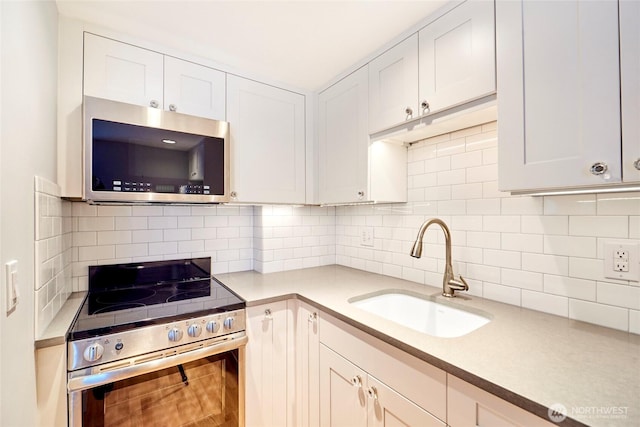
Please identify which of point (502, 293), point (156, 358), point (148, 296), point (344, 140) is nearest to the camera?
point (156, 358)

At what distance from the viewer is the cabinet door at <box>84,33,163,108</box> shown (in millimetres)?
1333

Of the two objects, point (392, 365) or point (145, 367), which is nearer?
point (392, 365)

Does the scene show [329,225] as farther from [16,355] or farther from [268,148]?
[16,355]

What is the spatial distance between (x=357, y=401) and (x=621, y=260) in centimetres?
107

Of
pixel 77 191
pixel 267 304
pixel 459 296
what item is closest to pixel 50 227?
pixel 77 191

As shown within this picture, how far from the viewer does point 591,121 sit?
2.70ft

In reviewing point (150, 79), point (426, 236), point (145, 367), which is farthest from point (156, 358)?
point (426, 236)

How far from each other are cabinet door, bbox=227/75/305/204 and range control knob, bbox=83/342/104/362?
899mm

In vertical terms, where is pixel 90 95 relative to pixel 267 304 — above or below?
above

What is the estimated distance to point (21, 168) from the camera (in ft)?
2.64

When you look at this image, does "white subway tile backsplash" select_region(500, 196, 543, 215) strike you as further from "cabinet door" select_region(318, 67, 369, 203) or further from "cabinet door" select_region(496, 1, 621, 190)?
"cabinet door" select_region(318, 67, 369, 203)

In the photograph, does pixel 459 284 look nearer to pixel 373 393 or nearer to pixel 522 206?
pixel 522 206

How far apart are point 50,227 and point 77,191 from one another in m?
0.24

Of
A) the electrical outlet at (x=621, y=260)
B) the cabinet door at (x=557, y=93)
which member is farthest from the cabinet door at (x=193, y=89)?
the electrical outlet at (x=621, y=260)
